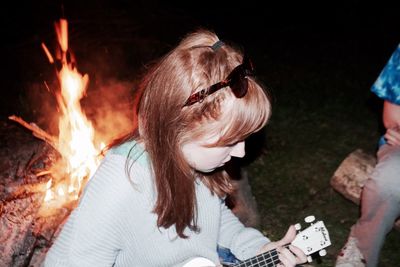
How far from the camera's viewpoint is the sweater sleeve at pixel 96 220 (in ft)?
6.49

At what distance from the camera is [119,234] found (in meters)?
2.11

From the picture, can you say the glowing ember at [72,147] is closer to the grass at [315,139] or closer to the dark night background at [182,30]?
the grass at [315,139]

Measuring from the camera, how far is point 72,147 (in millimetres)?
4430

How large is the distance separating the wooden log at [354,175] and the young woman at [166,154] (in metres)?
2.94

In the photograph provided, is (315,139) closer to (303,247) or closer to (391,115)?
(391,115)

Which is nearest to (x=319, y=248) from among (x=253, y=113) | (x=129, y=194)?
(x=253, y=113)

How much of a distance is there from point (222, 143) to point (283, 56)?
7405mm

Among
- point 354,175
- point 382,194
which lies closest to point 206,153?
point 382,194

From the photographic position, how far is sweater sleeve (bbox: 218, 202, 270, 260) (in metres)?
2.74

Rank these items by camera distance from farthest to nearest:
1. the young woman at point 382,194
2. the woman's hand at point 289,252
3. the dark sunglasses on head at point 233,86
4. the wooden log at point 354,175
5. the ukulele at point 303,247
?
the wooden log at point 354,175 < the young woman at point 382,194 < the ukulele at point 303,247 < the woman's hand at point 289,252 < the dark sunglasses on head at point 233,86

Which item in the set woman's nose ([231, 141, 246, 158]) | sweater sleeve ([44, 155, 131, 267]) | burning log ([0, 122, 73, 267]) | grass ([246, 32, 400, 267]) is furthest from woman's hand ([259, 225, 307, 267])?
burning log ([0, 122, 73, 267])

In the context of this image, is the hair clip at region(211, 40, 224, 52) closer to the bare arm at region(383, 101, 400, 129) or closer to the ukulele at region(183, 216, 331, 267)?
the ukulele at region(183, 216, 331, 267)

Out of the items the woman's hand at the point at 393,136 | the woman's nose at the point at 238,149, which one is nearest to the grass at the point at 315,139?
the woman's hand at the point at 393,136

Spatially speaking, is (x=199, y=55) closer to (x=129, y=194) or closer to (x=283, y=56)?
(x=129, y=194)
